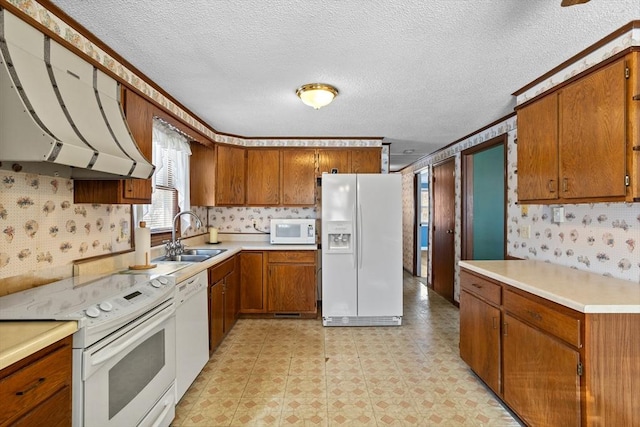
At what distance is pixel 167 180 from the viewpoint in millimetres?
3385

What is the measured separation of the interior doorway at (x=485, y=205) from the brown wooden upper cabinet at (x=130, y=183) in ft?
11.4

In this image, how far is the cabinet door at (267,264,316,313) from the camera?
3.77m

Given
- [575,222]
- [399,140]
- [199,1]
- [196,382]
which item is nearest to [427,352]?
[575,222]

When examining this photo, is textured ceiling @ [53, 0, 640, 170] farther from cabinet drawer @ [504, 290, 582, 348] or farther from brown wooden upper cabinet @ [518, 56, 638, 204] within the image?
cabinet drawer @ [504, 290, 582, 348]

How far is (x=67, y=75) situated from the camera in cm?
162

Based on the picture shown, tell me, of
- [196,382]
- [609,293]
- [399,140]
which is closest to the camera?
[609,293]

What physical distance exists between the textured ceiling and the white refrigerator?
910mm

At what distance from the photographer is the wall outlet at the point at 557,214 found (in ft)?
7.87

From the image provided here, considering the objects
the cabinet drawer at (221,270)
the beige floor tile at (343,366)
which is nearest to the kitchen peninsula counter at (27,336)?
the cabinet drawer at (221,270)

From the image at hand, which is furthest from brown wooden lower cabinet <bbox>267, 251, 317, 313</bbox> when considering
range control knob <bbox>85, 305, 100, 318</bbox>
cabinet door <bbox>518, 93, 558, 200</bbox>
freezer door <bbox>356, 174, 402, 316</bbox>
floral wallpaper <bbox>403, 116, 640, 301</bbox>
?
range control knob <bbox>85, 305, 100, 318</bbox>

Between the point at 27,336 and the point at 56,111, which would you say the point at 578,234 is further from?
Answer: the point at 56,111

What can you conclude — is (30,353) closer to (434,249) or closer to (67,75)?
(67,75)

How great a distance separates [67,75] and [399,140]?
3585 millimetres

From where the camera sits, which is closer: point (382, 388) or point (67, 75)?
point (67, 75)
